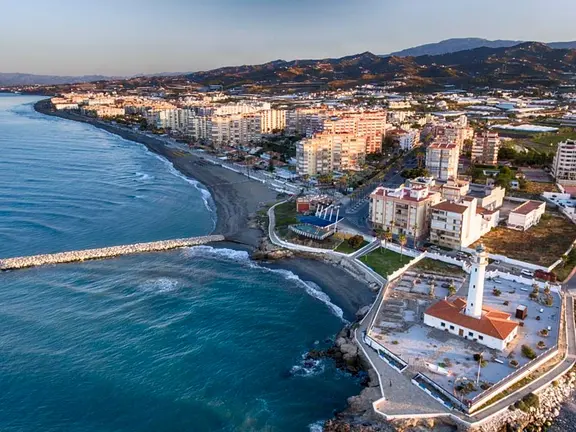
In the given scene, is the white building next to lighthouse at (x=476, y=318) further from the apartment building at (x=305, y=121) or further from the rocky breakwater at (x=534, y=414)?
the apartment building at (x=305, y=121)

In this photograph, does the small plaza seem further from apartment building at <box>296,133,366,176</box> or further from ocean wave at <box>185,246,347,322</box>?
apartment building at <box>296,133,366,176</box>

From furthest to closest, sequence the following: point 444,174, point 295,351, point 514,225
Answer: point 444,174, point 514,225, point 295,351

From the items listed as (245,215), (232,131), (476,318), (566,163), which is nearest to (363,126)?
(232,131)

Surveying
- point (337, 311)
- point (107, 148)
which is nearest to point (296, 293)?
point (337, 311)

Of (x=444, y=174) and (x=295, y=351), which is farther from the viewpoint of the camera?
(x=444, y=174)

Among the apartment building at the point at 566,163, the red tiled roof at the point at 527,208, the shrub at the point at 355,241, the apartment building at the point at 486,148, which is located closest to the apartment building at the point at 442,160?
the apartment building at the point at 486,148

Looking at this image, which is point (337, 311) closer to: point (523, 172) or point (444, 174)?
point (444, 174)
